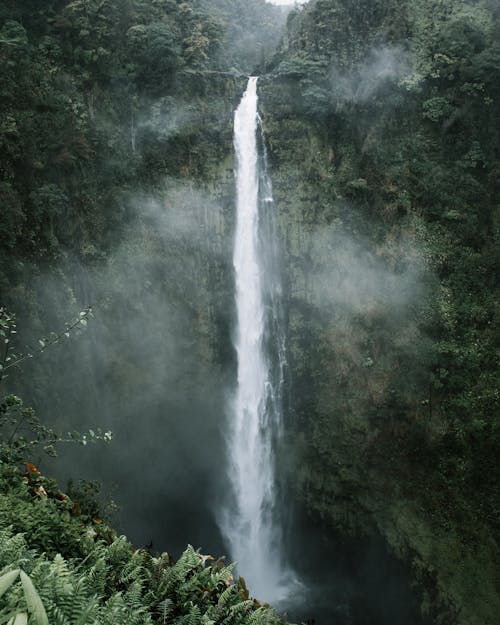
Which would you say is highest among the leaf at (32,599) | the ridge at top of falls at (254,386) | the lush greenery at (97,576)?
the ridge at top of falls at (254,386)

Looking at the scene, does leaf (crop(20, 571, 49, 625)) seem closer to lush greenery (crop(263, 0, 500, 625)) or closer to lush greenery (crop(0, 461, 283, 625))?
lush greenery (crop(0, 461, 283, 625))

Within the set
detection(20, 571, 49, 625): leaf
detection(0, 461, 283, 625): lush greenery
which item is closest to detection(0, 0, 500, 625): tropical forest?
detection(0, 461, 283, 625): lush greenery

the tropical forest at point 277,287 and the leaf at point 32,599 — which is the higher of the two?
the tropical forest at point 277,287

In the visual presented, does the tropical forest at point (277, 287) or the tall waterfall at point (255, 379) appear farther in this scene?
the tall waterfall at point (255, 379)

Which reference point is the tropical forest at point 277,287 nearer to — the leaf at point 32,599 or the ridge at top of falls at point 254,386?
the ridge at top of falls at point 254,386

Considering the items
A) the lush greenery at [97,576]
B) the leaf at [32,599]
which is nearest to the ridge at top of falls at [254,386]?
the lush greenery at [97,576]

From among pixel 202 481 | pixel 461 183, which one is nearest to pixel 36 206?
pixel 202 481

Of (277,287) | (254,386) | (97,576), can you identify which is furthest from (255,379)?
(97,576)

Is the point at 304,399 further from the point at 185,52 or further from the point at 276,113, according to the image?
the point at 185,52

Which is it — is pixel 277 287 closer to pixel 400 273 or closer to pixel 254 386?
pixel 254 386
